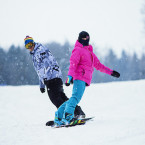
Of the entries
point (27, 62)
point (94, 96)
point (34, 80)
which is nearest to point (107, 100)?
point (94, 96)

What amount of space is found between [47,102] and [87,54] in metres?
5.08

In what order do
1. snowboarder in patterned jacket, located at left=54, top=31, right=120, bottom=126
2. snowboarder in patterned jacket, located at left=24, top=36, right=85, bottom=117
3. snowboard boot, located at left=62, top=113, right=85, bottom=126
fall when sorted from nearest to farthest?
1. snowboard boot, located at left=62, top=113, right=85, bottom=126
2. snowboarder in patterned jacket, located at left=54, top=31, right=120, bottom=126
3. snowboarder in patterned jacket, located at left=24, top=36, right=85, bottom=117

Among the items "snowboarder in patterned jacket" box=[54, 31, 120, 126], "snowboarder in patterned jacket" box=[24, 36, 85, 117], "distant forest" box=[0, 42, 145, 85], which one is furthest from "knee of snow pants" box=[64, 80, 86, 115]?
"distant forest" box=[0, 42, 145, 85]

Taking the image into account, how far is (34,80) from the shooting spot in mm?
35094

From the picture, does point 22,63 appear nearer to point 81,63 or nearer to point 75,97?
point 81,63

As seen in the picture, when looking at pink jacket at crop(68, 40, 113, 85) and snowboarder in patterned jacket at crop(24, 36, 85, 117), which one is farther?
snowboarder in patterned jacket at crop(24, 36, 85, 117)

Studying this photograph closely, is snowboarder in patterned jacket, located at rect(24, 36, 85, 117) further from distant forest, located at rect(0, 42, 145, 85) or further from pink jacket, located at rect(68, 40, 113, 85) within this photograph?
distant forest, located at rect(0, 42, 145, 85)

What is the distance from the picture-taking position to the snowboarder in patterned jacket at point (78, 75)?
3.08 meters

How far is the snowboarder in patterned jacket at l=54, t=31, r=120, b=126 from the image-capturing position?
121 inches

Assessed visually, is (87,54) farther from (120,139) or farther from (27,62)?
(27,62)

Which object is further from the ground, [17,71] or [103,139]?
[103,139]

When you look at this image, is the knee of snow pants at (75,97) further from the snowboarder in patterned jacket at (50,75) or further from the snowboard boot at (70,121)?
the snowboarder in patterned jacket at (50,75)

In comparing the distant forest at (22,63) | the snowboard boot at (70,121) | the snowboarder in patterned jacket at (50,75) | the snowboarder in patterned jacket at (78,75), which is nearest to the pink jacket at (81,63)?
the snowboarder in patterned jacket at (78,75)

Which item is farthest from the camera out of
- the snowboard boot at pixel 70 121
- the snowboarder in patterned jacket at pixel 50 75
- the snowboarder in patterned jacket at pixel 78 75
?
the snowboarder in patterned jacket at pixel 50 75
